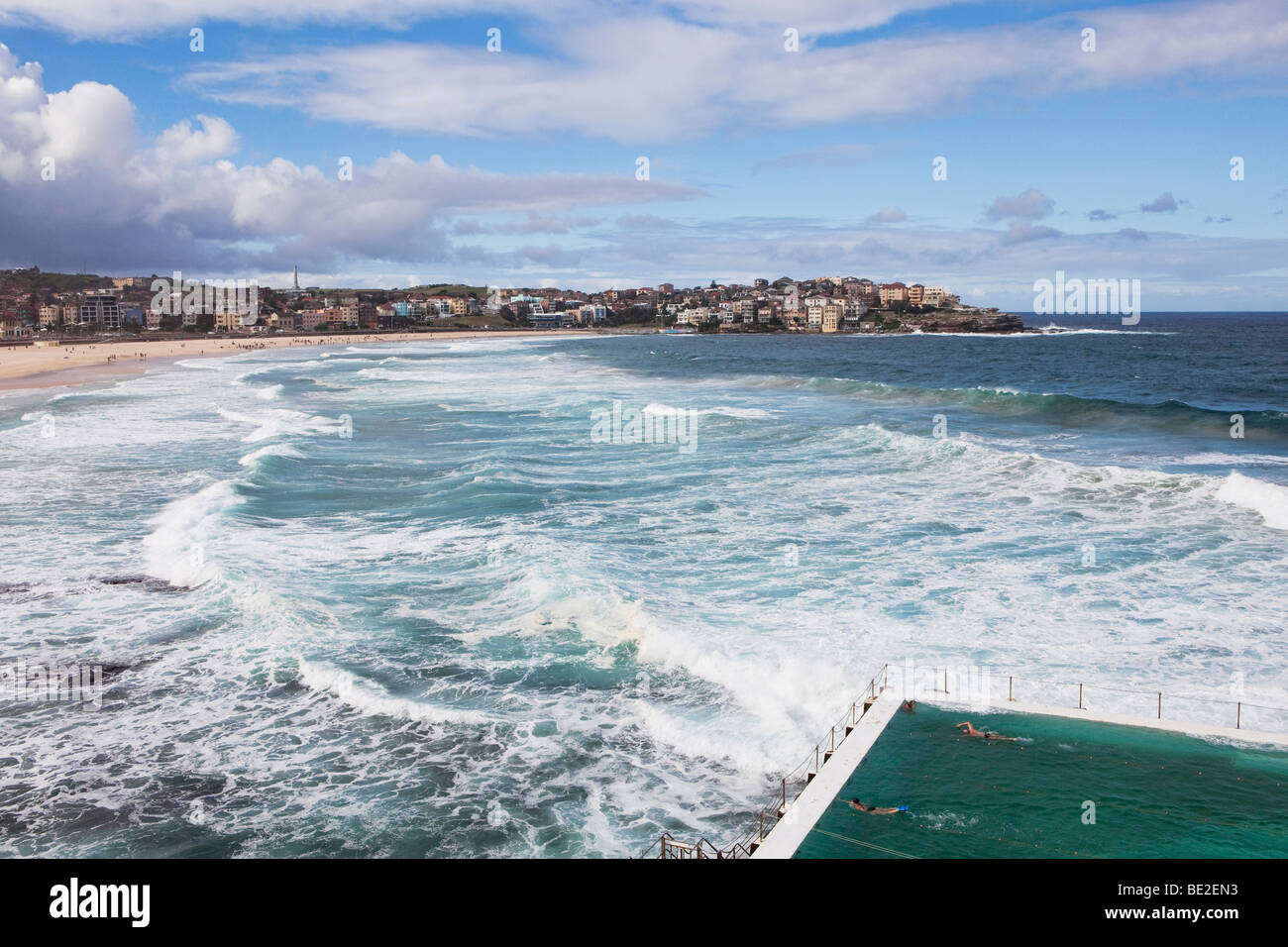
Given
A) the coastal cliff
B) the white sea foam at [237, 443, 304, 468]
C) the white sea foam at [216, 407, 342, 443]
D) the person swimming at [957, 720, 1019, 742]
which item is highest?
the coastal cliff

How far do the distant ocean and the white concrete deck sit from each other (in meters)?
0.75

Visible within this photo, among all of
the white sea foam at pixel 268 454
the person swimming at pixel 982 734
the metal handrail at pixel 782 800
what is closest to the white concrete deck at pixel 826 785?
the metal handrail at pixel 782 800

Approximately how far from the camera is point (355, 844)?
30.6 ft

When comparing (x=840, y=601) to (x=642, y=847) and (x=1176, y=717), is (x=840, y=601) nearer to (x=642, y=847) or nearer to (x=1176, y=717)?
(x=1176, y=717)

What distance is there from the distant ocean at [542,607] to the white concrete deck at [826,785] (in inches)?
29.6

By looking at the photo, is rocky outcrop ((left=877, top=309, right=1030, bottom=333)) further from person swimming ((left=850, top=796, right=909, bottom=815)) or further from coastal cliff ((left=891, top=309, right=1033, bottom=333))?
person swimming ((left=850, top=796, right=909, bottom=815))

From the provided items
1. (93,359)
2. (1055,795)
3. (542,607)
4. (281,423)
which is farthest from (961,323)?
(1055,795)

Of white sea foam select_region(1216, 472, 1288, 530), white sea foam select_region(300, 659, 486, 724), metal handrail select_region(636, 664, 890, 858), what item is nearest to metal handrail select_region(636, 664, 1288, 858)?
metal handrail select_region(636, 664, 890, 858)

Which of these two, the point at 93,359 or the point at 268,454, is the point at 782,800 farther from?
the point at 93,359

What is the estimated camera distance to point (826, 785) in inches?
386

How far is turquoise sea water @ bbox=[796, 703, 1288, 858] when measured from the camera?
8.73m

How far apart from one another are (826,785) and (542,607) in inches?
296
